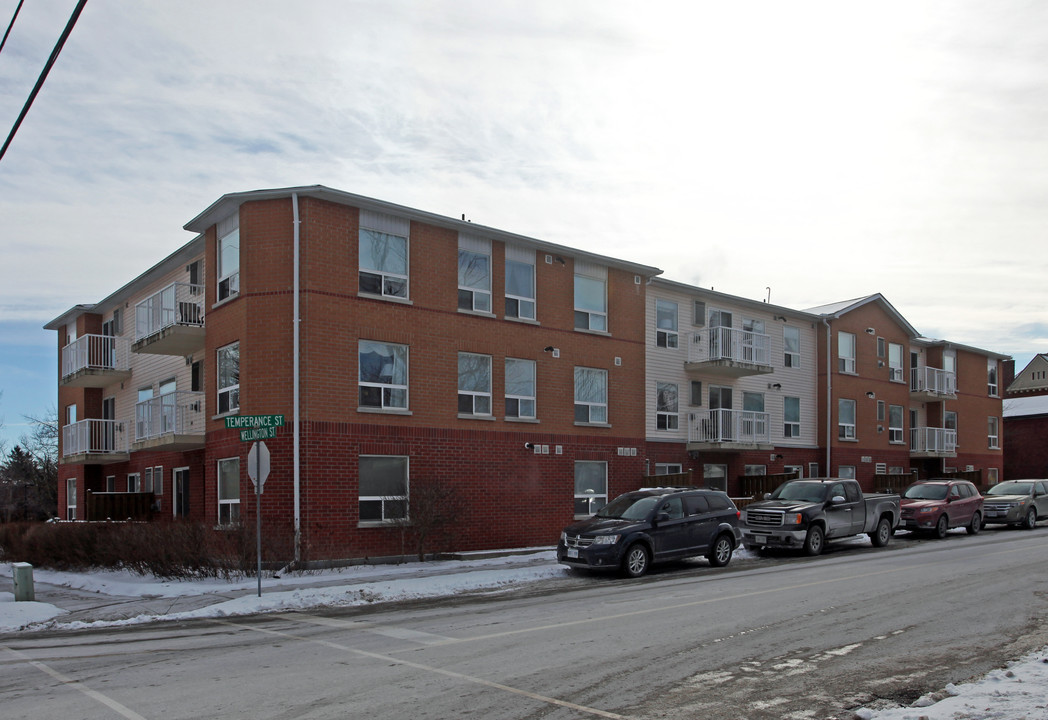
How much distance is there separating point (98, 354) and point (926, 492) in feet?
87.2

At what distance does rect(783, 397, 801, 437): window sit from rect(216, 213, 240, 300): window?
20.8 m

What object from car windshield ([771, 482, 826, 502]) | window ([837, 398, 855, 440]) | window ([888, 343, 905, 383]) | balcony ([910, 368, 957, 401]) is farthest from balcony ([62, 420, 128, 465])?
balcony ([910, 368, 957, 401])

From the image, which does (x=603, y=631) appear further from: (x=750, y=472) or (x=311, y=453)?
(x=750, y=472)

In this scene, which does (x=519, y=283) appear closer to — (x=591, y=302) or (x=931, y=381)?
(x=591, y=302)

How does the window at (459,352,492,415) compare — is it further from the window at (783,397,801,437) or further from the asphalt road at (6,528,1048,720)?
the window at (783,397,801,437)

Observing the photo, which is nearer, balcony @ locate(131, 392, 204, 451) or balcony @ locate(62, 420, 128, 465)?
balcony @ locate(131, 392, 204, 451)

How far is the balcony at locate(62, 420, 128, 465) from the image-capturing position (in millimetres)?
28703

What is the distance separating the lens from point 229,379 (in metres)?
21.4

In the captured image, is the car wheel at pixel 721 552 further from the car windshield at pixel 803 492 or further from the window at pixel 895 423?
the window at pixel 895 423

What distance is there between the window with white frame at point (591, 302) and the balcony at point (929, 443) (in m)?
20.7

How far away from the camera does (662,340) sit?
28.9 meters

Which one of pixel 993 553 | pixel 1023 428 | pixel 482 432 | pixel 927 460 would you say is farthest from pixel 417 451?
pixel 1023 428

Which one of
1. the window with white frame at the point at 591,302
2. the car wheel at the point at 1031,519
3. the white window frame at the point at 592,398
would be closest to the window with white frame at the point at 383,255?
the window with white frame at the point at 591,302

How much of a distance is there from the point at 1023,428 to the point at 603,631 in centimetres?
5334
